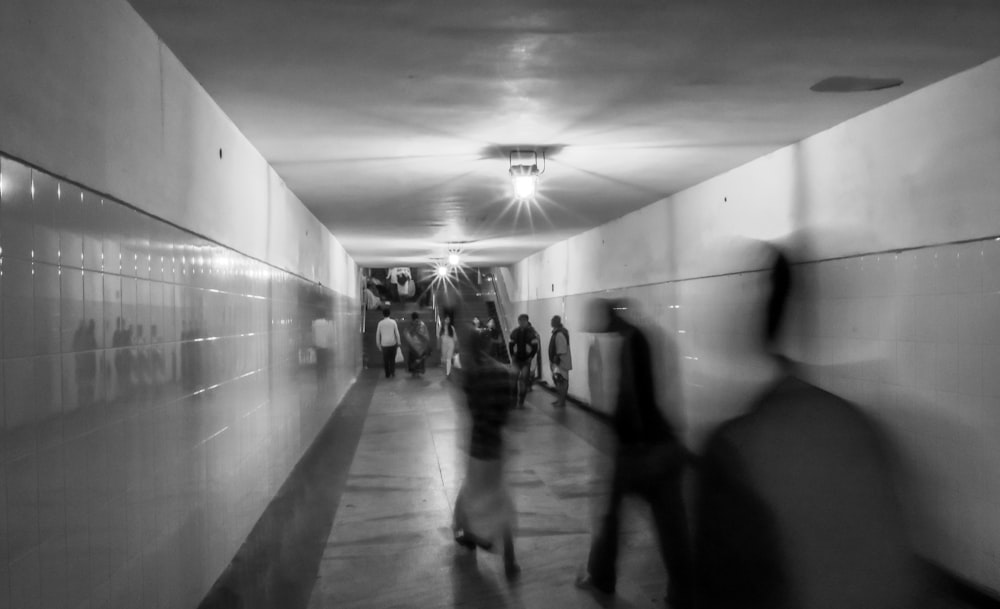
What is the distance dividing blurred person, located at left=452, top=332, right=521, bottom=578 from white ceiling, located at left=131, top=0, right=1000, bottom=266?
6.35 feet

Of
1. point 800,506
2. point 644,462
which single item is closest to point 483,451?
point 644,462

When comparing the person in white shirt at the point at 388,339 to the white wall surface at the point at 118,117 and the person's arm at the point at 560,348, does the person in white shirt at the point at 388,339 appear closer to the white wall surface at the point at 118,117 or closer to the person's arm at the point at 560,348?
the person's arm at the point at 560,348

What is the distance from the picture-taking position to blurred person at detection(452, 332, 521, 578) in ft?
19.6

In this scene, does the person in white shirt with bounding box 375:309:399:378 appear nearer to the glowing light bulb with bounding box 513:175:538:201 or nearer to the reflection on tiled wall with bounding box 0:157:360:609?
the glowing light bulb with bounding box 513:175:538:201

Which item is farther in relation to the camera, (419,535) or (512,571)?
(419,535)

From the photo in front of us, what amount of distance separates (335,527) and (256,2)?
4.28 meters

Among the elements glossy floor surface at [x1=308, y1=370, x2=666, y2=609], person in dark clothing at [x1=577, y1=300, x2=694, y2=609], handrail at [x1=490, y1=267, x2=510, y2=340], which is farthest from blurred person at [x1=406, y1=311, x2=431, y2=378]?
person in dark clothing at [x1=577, y1=300, x2=694, y2=609]

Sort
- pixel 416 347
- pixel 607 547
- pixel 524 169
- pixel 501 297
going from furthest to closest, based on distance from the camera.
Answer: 1. pixel 501 297
2. pixel 416 347
3. pixel 524 169
4. pixel 607 547

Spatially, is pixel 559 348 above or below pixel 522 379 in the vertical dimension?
above

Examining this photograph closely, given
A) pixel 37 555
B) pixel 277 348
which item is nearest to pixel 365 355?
pixel 277 348

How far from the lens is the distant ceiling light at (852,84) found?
532 cm

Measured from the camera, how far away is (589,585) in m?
5.13

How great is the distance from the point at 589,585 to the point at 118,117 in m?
3.80

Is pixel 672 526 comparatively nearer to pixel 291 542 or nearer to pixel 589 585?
pixel 589 585
